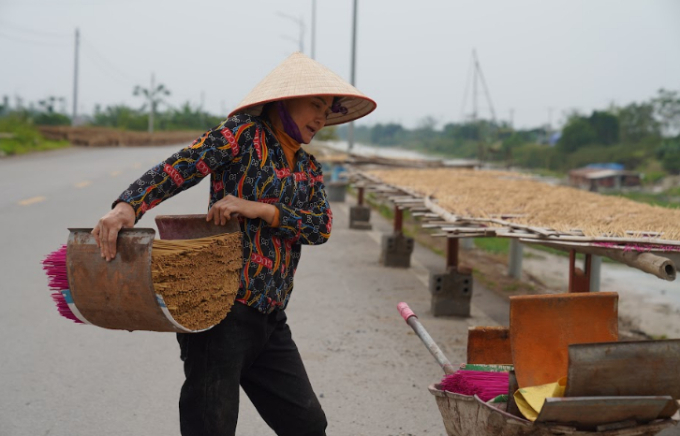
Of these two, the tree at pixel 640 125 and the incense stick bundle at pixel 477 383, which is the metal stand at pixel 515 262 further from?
the tree at pixel 640 125

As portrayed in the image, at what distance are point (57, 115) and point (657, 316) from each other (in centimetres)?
4939

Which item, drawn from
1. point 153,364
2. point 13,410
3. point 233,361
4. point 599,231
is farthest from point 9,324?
point 599,231

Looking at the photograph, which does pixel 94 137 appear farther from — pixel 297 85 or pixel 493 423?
pixel 493 423

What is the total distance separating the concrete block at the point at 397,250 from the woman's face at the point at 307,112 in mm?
6459

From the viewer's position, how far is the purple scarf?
2717mm

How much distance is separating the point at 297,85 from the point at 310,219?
1.49 feet

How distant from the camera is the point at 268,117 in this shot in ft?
9.17

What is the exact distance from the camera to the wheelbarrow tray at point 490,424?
2078 millimetres

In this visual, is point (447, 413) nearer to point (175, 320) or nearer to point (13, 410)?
point (175, 320)

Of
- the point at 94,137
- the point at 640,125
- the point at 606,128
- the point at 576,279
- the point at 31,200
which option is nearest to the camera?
the point at 576,279

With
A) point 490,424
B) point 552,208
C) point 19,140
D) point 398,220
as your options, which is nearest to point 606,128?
point 398,220

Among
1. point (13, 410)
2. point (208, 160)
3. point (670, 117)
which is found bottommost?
point (13, 410)

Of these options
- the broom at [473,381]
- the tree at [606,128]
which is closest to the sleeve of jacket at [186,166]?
the broom at [473,381]

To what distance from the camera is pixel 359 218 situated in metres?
12.9
